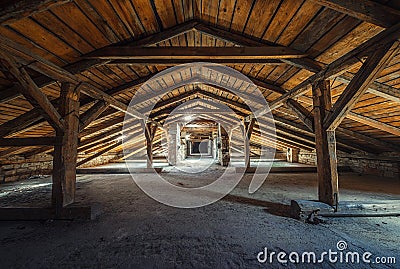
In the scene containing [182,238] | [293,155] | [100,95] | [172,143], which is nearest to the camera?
[182,238]

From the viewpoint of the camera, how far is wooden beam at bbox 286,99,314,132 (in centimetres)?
293

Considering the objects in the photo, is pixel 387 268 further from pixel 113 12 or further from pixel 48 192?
pixel 48 192

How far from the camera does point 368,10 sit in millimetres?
1545

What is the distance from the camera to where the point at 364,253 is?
159 centimetres

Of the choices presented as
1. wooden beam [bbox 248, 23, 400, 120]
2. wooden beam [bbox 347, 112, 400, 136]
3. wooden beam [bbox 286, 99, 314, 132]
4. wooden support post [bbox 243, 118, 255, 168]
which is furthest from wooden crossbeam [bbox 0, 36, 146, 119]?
wooden beam [bbox 347, 112, 400, 136]

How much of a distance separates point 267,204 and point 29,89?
11.8 ft

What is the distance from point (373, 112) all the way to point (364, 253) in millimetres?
2994

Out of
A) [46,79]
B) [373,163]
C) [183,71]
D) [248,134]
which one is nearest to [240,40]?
[183,71]

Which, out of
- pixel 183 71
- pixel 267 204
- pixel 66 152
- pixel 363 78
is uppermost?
pixel 183 71

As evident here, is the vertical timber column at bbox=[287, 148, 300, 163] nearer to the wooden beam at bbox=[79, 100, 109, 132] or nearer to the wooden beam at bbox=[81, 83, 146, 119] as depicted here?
the wooden beam at bbox=[81, 83, 146, 119]

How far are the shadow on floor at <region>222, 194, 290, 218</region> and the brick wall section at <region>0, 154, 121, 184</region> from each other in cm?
627

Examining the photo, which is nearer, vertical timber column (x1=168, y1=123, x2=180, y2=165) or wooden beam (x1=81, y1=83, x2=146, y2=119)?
wooden beam (x1=81, y1=83, x2=146, y2=119)

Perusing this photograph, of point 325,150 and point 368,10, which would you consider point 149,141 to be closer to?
point 325,150

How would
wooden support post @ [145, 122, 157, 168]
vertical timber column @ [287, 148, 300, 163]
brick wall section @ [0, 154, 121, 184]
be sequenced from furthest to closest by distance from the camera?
vertical timber column @ [287, 148, 300, 163]
wooden support post @ [145, 122, 157, 168]
brick wall section @ [0, 154, 121, 184]
